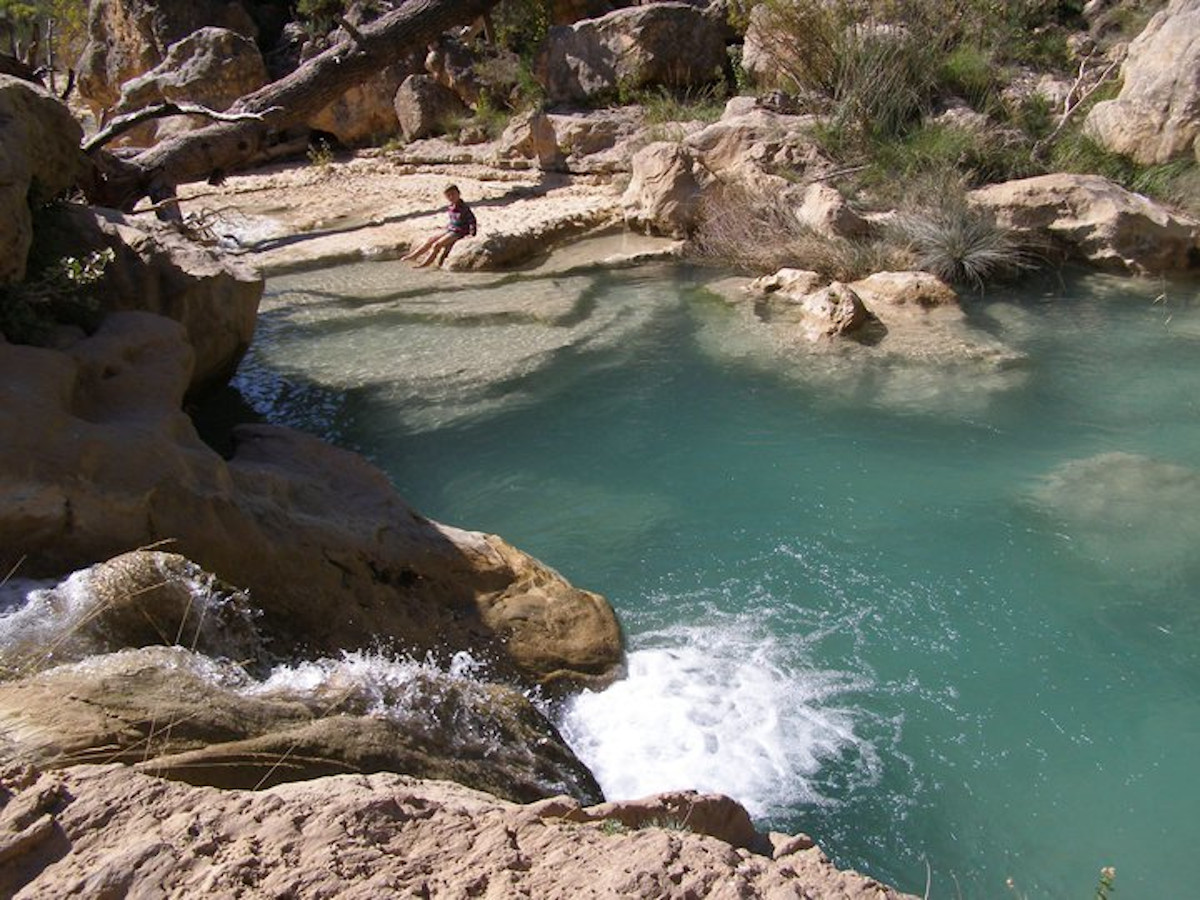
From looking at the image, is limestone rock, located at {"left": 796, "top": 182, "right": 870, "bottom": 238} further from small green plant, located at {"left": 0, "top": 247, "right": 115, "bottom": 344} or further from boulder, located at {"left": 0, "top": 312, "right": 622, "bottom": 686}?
small green plant, located at {"left": 0, "top": 247, "right": 115, "bottom": 344}

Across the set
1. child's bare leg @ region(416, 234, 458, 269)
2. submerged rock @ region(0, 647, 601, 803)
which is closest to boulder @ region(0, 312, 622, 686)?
submerged rock @ region(0, 647, 601, 803)

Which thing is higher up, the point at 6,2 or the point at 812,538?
the point at 6,2

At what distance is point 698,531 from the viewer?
5.82 metres

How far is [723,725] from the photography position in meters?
4.39

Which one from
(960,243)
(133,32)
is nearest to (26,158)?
(960,243)

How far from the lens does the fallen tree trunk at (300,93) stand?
10.4m

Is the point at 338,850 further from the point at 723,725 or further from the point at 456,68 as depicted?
the point at 456,68

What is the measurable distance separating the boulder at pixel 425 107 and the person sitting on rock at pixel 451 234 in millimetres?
4613

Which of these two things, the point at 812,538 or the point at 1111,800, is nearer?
the point at 1111,800

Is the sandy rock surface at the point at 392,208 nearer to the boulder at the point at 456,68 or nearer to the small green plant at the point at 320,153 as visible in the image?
the small green plant at the point at 320,153

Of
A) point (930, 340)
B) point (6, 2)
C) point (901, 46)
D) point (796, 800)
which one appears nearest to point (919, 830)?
point (796, 800)

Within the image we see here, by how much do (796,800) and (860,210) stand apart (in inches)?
286

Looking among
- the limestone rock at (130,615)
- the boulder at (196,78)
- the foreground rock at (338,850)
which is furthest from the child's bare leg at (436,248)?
the foreground rock at (338,850)

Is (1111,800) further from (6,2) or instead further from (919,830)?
(6,2)
